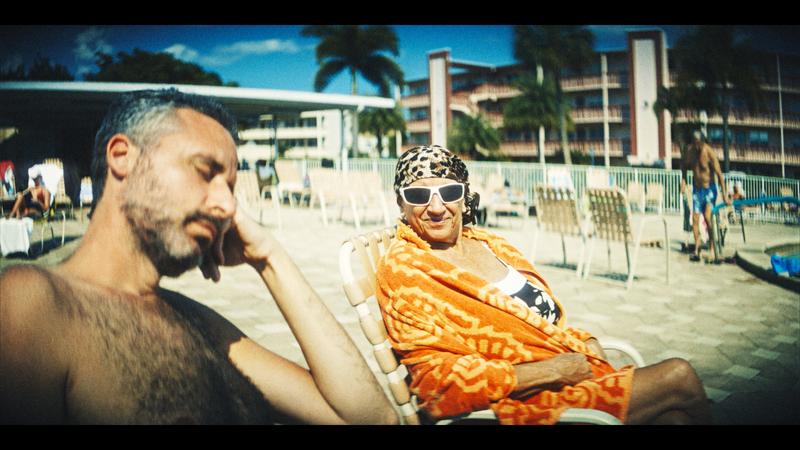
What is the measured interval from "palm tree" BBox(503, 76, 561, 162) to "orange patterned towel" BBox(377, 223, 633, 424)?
50.6 meters

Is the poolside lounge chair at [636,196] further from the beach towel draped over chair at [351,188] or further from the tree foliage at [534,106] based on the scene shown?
the tree foliage at [534,106]

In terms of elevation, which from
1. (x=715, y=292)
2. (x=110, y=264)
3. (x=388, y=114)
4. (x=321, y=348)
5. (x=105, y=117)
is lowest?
(x=715, y=292)

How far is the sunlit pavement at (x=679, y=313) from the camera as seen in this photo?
9.73 ft

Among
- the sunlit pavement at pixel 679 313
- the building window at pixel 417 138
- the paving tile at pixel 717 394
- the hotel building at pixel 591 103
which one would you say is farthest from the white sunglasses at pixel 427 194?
the building window at pixel 417 138

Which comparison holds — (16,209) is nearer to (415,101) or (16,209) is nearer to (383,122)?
(383,122)

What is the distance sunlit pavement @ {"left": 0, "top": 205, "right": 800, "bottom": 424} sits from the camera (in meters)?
2.96

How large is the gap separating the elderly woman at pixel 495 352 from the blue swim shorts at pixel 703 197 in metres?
6.67

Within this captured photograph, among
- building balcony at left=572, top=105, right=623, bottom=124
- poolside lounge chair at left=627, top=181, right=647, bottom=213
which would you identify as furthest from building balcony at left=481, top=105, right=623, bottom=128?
poolside lounge chair at left=627, top=181, right=647, bottom=213
